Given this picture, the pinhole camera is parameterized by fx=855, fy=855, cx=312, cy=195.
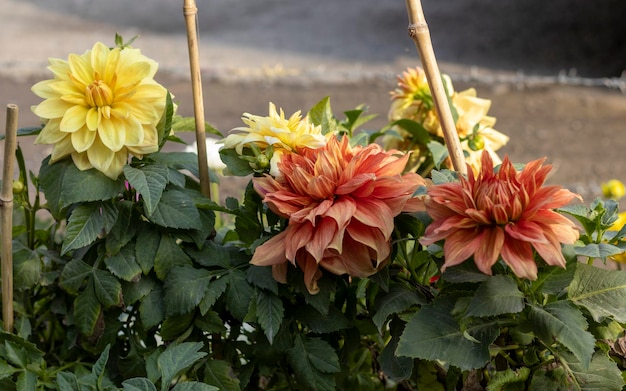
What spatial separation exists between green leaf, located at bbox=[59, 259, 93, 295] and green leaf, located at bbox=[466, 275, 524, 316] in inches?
20.2

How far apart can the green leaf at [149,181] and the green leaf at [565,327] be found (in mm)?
456

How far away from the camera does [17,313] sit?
122cm

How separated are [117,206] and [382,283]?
364 millimetres

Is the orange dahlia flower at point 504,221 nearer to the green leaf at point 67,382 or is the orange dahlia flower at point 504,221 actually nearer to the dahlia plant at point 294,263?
the dahlia plant at point 294,263

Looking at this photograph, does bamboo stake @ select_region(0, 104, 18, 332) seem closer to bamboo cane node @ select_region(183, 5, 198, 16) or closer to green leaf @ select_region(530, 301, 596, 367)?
bamboo cane node @ select_region(183, 5, 198, 16)

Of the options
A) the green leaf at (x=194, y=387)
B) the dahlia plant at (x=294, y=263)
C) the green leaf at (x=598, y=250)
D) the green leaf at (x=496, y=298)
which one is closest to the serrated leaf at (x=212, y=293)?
the dahlia plant at (x=294, y=263)

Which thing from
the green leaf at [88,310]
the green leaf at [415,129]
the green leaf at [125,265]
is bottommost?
the green leaf at [88,310]

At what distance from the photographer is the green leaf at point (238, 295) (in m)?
1.05

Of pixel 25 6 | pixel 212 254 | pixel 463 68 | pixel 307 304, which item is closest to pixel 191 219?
pixel 212 254

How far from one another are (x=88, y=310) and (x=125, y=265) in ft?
0.28

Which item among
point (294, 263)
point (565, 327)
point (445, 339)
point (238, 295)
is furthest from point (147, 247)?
point (565, 327)

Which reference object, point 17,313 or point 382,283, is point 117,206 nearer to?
point 17,313

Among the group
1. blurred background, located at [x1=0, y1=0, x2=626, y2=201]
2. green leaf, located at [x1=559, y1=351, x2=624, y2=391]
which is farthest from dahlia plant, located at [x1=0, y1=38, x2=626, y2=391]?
blurred background, located at [x1=0, y1=0, x2=626, y2=201]

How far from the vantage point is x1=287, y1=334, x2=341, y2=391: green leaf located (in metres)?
1.05
